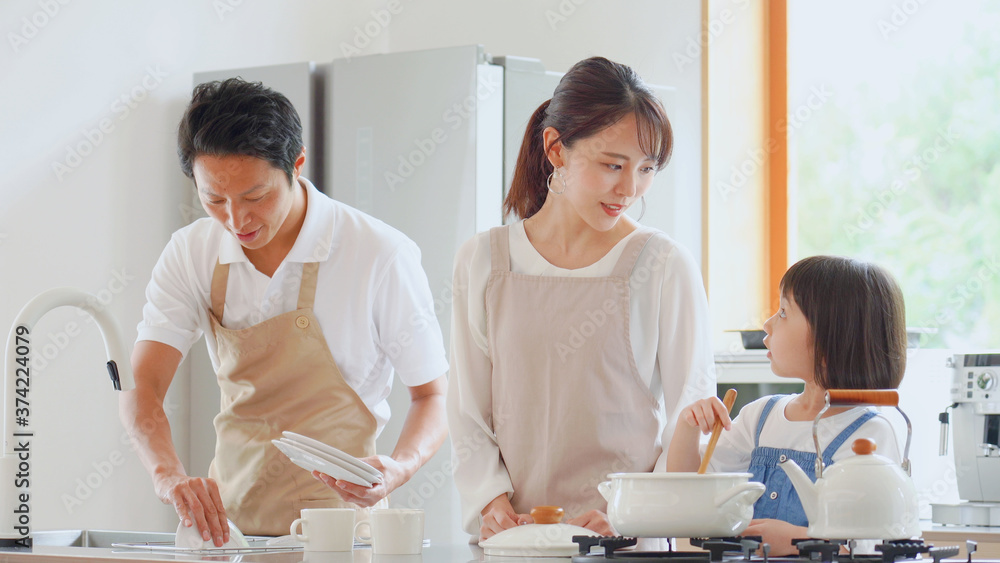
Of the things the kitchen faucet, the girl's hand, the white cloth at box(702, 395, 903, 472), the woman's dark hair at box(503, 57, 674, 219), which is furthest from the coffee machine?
the kitchen faucet

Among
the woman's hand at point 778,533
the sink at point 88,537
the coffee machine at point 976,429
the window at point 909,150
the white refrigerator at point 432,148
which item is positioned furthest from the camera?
the window at point 909,150

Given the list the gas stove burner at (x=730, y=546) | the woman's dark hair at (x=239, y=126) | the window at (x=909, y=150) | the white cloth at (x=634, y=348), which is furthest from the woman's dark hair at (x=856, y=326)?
the window at (x=909, y=150)

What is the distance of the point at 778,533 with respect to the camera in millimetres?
1188

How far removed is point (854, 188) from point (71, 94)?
7.31 ft

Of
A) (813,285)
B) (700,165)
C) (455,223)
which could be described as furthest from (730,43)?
(813,285)

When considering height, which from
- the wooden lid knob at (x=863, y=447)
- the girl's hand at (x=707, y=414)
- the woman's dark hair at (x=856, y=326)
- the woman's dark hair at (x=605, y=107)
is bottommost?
the wooden lid knob at (x=863, y=447)

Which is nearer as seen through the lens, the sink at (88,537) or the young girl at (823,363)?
the young girl at (823,363)

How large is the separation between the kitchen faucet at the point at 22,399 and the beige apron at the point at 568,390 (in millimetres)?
526

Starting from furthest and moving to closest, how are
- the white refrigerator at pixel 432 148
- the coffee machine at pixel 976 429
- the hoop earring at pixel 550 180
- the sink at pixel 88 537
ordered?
the white refrigerator at pixel 432 148 → the coffee machine at pixel 976 429 → the hoop earring at pixel 550 180 → the sink at pixel 88 537

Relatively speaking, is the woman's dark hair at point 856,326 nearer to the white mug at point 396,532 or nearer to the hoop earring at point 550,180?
the hoop earring at point 550,180

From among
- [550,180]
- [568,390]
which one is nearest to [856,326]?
[568,390]

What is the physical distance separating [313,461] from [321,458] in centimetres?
1

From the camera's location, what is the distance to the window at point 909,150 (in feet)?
10.3

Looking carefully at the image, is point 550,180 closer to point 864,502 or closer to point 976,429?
point 864,502
